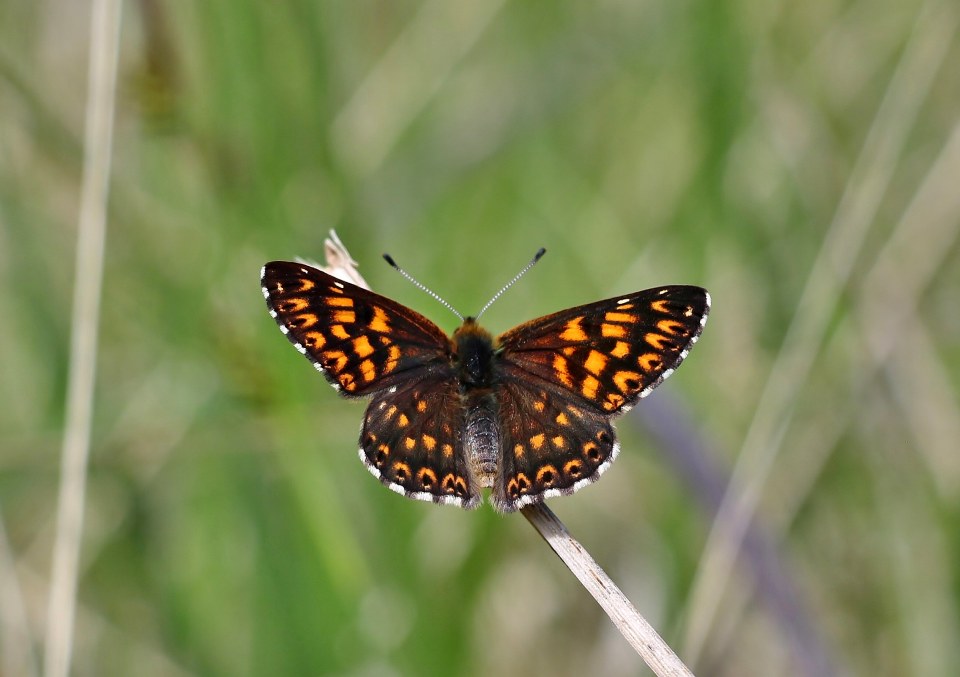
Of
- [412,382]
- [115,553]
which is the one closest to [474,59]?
[412,382]

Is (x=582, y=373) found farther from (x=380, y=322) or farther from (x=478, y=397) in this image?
(x=380, y=322)

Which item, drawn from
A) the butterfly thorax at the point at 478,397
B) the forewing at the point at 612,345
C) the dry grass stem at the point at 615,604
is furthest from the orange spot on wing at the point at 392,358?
the dry grass stem at the point at 615,604

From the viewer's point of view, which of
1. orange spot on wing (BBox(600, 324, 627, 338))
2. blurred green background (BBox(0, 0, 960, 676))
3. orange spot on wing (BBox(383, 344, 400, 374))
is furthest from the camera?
blurred green background (BBox(0, 0, 960, 676))

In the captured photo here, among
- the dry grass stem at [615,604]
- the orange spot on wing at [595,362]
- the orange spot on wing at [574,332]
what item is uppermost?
the orange spot on wing at [574,332]

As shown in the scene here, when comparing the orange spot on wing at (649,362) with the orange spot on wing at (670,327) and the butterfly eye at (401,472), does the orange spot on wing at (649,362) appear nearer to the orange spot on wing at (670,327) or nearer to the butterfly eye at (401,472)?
the orange spot on wing at (670,327)

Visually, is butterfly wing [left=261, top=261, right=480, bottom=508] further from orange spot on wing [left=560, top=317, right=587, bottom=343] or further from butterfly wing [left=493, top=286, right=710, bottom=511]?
orange spot on wing [left=560, top=317, right=587, bottom=343]

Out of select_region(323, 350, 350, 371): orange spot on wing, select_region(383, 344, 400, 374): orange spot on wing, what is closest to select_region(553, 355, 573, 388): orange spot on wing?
select_region(383, 344, 400, 374): orange spot on wing

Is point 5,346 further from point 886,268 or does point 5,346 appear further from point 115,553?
point 886,268
